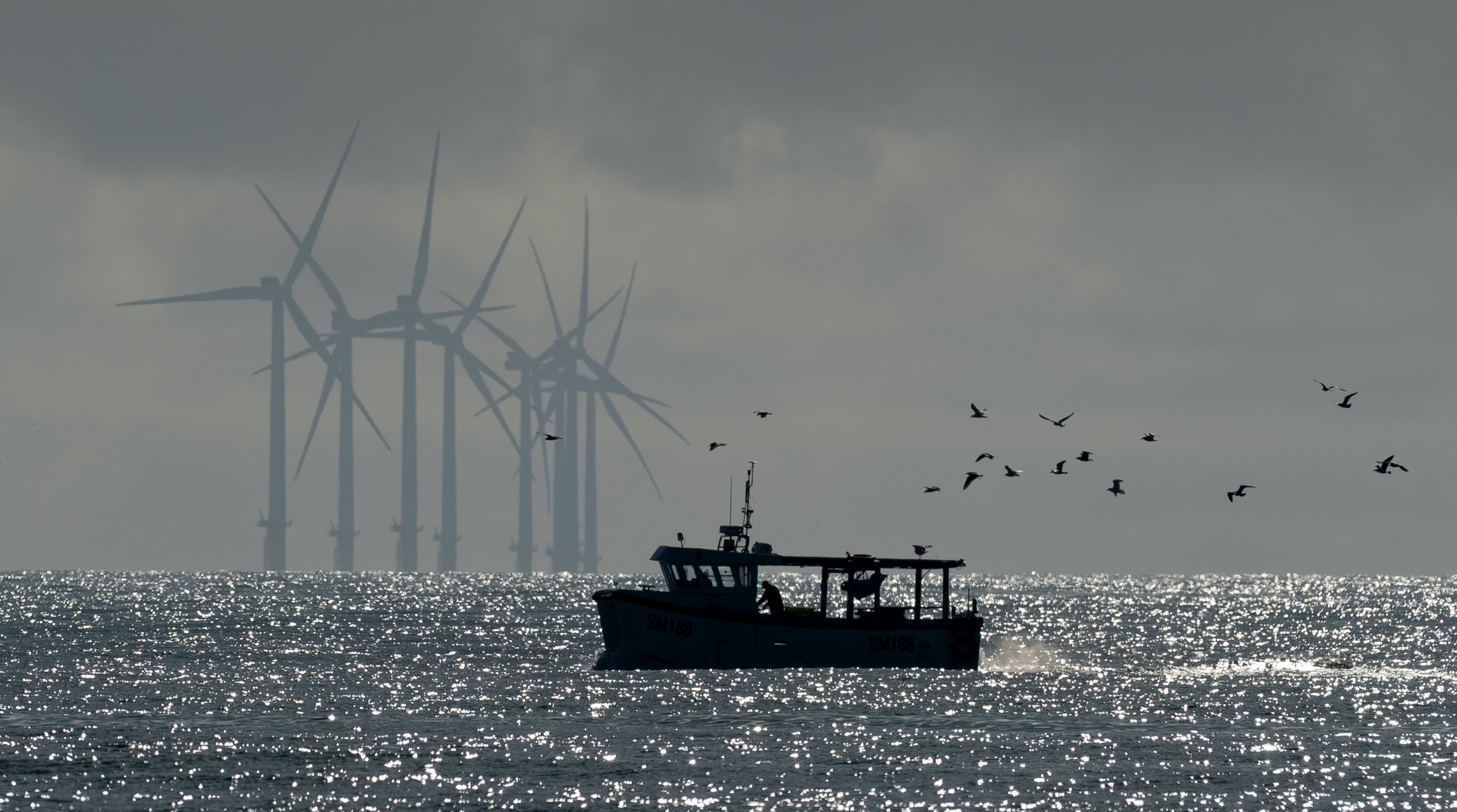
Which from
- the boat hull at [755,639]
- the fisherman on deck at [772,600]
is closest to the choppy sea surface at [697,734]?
the boat hull at [755,639]

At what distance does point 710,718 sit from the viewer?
57.8m

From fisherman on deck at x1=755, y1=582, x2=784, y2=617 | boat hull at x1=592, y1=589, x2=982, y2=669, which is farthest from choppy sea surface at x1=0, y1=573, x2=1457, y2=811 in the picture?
fisherman on deck at x1=755, y1=582, x2=784, y2=617

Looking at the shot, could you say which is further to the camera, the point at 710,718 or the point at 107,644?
the point at 107,644

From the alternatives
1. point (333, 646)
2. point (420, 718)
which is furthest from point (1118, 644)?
point (420, 718)

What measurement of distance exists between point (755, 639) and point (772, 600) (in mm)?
2386

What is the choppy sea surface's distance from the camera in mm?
43844

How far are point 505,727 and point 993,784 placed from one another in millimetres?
16882

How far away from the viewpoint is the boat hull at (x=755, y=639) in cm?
7062

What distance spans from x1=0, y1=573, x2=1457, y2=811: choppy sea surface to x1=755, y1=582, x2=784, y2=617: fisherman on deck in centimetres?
269

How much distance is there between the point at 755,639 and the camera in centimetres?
7188

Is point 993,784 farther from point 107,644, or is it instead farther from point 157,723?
point 107,644

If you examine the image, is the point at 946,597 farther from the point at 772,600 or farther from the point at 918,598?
the point at 772,600

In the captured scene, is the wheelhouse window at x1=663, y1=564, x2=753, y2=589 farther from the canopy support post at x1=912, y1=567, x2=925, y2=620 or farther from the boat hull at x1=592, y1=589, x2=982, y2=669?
the canopy support post at x1=912, y1=567, x2=925, y2=620

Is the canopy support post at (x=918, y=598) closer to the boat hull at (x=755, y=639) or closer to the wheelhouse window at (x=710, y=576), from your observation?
the boat hull at (x=755, y=639)
